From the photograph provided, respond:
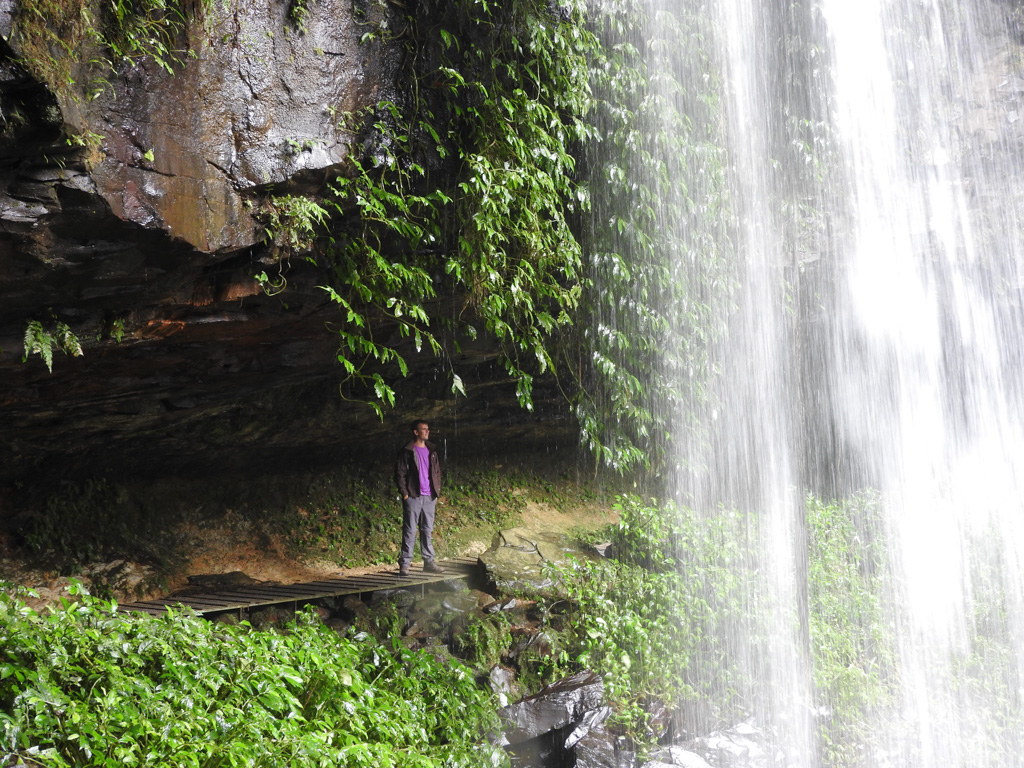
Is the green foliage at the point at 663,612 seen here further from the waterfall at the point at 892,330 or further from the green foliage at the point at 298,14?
the green foliage at the point at 298,14

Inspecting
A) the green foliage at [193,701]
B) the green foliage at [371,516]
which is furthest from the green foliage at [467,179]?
the green foliage at [371,516]

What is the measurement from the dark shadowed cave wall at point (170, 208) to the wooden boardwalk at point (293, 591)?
2.26 m

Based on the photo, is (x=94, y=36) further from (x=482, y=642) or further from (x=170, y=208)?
(x=482, y=642)

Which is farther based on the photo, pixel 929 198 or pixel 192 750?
pixel 929 198

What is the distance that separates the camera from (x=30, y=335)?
5.02 m

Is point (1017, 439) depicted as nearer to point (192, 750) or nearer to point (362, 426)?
point (362, 426)

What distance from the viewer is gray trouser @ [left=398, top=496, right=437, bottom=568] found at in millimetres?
7613

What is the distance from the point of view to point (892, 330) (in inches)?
454

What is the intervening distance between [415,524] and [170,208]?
4227mm

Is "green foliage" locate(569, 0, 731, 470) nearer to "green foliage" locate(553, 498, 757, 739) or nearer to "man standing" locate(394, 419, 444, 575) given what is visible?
"green foliage" locate(553, 498, 757, 739)

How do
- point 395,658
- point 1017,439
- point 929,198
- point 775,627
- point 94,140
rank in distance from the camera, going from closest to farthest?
point 94,140 < point 395,658 < point 775,627 < point 929,198 < point 1017,439

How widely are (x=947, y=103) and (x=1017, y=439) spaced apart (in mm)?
6262

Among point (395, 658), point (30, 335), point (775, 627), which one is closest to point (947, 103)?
point (775, 627)

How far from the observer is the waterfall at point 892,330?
910cm
